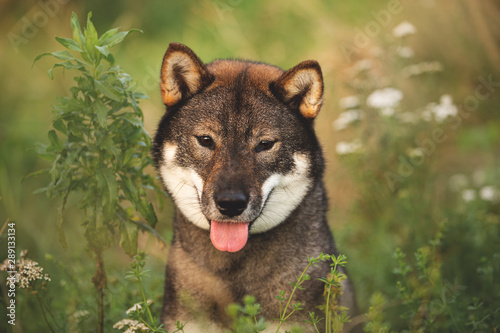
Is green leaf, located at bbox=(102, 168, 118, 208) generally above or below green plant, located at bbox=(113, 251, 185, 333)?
above

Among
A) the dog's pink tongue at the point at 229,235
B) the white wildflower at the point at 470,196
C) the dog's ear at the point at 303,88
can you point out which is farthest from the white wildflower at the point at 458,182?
the dog's pink tongue at the point at 229,235

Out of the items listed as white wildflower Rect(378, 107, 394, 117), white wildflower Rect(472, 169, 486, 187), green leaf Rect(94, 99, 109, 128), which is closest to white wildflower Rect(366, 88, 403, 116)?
white wildflower Rect(378, 107, 394, 117)

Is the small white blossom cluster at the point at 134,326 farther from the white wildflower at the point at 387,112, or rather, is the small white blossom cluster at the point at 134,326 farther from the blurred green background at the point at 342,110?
the white wildflower at the point at 387,112

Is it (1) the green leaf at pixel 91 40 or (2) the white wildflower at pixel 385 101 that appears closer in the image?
(1) the green leaf at pixel 91 40

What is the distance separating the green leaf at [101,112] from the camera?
2963 millimetres

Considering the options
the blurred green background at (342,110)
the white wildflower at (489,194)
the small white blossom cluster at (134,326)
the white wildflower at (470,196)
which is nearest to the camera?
the small white blossom cluster at (134,326)

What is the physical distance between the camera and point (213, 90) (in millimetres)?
3387

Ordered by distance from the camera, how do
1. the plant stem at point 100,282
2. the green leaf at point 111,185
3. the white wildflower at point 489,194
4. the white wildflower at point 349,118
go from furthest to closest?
the white wildflower at point 349,118 → the white wildflower at point 489,194 → the plant stem at point 100,282 → the green leaf at point 111,185

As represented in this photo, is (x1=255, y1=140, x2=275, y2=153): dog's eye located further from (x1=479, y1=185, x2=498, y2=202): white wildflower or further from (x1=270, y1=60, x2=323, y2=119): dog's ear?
(x1=479, y1=185, x2=498, y2=202): white wildflower

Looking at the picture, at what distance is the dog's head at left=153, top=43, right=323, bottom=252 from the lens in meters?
3.12

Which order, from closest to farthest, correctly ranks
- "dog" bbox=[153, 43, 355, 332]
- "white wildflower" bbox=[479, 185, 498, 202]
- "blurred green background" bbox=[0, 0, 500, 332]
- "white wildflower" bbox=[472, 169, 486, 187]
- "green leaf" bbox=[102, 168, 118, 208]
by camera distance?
"green leaf" bbox=[102, 168, 118, 208]
"dog" bbox=[153, 43, 355, 332]
"blurred green background" bbox=[0, 0, 500, 332]
"white wildflower" bbox=[479, 185, 498, 202]
"white wildflower" bbox=[472, 169, 486, 187]

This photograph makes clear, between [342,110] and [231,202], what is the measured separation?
4375 mm

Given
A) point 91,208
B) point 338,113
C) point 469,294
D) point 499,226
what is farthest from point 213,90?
point 338,113

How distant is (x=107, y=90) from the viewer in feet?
9.83
